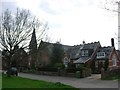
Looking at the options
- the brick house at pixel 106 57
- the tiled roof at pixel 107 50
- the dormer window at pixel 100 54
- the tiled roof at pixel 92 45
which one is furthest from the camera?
the tiled roof at pixel 92 45

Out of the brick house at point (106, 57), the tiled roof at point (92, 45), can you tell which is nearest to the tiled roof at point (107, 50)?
the brick house at point (106, 57)

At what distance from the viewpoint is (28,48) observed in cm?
3259

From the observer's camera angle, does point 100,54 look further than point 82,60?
No

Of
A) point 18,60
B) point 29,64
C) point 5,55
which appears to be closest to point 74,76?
point 18,60

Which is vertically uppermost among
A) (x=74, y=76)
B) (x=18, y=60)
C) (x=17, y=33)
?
(x=17, y=33)

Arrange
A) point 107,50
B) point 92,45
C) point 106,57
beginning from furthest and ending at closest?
point 92,45 → point 107,50 → point 106,57

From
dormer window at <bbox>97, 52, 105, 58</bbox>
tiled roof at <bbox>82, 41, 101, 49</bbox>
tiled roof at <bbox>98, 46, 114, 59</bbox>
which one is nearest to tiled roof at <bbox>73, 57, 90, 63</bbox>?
dormer window at <bbox>97, 52, 105, 58</bbox>

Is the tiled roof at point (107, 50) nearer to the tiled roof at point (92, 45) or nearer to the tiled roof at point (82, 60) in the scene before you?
the tiled roof at point (92, 45)

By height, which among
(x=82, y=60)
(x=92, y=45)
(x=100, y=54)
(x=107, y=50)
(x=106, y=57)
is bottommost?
(x=82, y=60)

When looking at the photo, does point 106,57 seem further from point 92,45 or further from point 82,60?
point 92,45

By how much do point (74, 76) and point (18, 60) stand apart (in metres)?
10.6

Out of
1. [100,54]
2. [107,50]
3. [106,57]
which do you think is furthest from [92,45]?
[106,57]

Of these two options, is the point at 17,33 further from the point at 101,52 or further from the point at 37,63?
the point at 37,63

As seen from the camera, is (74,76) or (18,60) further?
(74,76)
